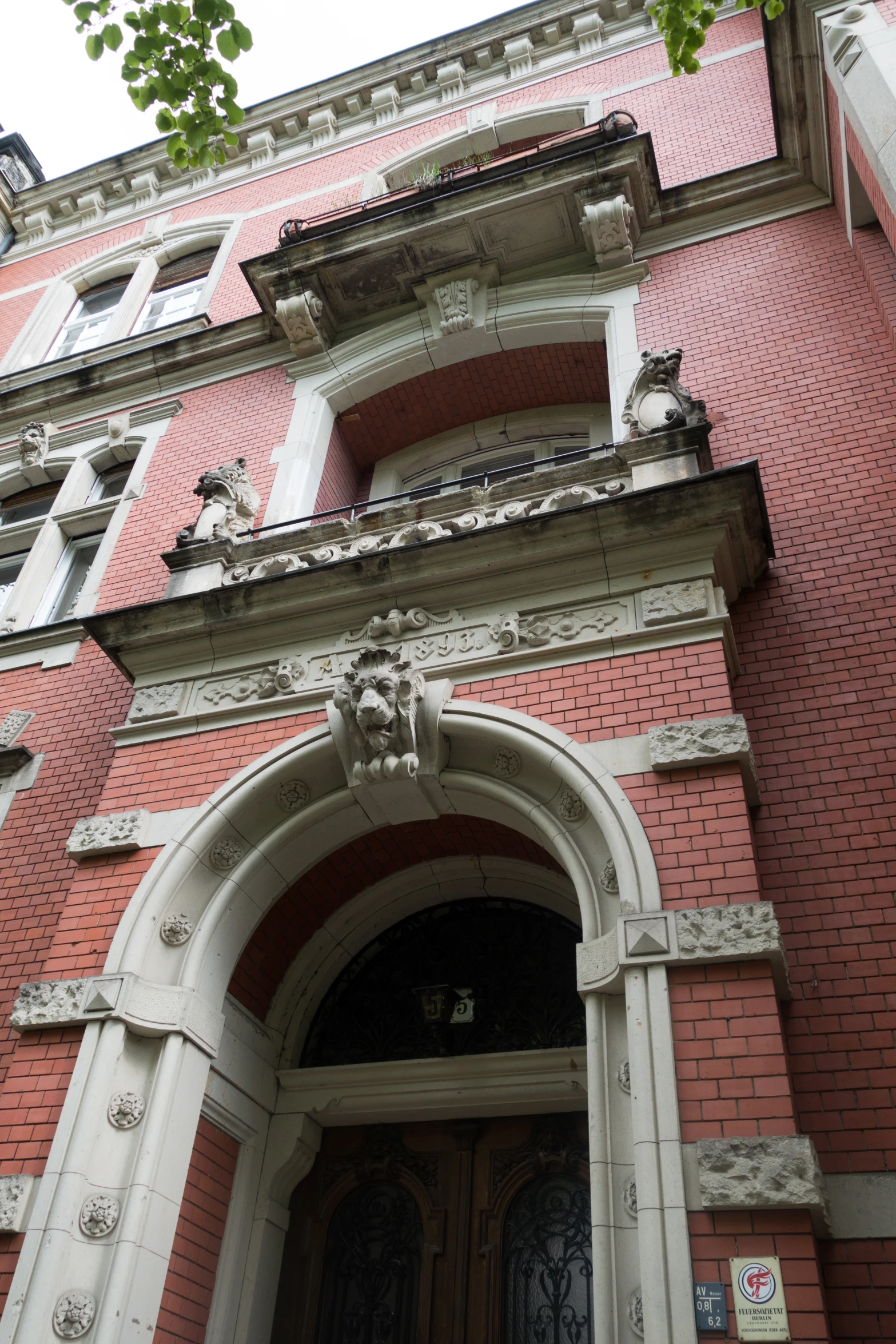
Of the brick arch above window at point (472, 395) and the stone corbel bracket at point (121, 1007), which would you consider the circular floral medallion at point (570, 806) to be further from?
the brick arch above window at point (472, 395)

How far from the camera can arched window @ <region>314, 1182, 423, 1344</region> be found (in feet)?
22.4

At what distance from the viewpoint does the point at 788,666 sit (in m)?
6.84

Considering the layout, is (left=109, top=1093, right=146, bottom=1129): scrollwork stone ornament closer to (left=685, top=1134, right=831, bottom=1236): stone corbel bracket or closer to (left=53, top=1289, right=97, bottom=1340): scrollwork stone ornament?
(left=53, top=1289, right=97, bottom=1340): scrollwork stone ornament

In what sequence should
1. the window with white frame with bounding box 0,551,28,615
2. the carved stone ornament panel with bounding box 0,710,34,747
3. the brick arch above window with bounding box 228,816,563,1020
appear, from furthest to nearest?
the window with white frame with bounding box 0,551,28,615 < the carved stone ornament panel with bounding box 0,710,34,747 < the brick arch above window with bounding box 228,816,563,1020

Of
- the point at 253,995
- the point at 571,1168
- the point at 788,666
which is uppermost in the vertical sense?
the point at 788,666

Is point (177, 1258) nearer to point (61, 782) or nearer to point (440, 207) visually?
point (61, 782)

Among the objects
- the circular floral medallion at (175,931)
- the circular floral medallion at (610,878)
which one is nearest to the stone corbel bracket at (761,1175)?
the circular floral medallion at (610,878)

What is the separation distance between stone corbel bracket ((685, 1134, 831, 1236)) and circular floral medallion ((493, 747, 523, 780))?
263 centimetres

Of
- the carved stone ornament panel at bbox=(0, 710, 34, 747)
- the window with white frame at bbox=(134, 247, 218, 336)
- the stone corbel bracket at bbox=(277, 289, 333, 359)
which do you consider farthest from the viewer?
the window with white frame at bbox=(134, 247, 218, 336)

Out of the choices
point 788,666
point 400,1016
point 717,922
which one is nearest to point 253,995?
point 400,1016

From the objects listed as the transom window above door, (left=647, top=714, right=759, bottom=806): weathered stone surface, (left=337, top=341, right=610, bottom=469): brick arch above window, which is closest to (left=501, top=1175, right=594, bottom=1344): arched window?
the transom window above door

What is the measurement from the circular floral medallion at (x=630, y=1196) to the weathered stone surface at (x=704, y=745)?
216 cm

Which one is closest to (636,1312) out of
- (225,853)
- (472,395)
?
(225,853)

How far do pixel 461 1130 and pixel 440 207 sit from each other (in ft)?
29.3
